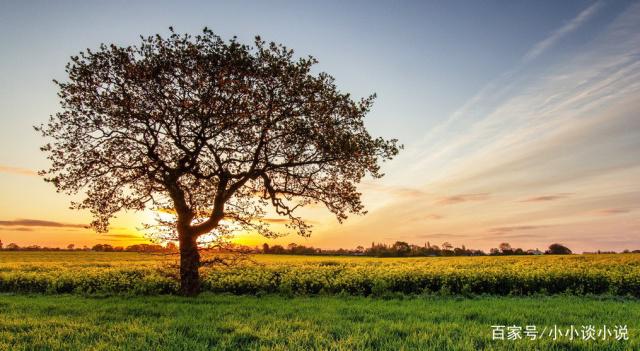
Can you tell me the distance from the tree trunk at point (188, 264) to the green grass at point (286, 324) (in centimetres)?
136

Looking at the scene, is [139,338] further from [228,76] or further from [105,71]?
[105,71]

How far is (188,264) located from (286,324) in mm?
9207

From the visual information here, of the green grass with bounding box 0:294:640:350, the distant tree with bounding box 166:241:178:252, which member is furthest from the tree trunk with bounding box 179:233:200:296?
the green grass with bounding box 0:294:640:350

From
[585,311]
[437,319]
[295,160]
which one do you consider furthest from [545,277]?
[295,160]

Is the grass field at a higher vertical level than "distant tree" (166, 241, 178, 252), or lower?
lower

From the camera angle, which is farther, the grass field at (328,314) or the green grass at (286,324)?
the grass field at (328,314)

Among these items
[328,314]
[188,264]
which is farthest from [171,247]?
[328,314]

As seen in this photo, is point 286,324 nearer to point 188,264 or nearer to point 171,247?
point 188,264

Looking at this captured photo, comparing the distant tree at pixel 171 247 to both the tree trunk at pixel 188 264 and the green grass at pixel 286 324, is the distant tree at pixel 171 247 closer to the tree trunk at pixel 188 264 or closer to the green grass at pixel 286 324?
the tree trunk at pixel 188 264

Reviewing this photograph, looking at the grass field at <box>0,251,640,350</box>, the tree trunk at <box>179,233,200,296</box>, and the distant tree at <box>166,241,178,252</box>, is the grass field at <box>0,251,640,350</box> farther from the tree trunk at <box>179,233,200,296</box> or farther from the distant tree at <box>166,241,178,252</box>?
the distant tree at <box>166,241,178,252</box>

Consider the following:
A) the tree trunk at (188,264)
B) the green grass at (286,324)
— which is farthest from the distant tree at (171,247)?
the green grass at (286,324)

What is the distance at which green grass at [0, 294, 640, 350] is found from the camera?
9992 millimetres

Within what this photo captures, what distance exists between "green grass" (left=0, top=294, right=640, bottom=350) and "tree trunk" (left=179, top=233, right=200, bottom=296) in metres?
1.36

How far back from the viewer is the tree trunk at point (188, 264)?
789 inches
